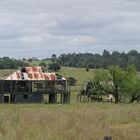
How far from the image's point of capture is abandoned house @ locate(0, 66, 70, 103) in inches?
3007

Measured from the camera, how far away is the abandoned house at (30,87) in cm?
7638

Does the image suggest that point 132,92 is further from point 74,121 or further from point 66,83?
point 74,121

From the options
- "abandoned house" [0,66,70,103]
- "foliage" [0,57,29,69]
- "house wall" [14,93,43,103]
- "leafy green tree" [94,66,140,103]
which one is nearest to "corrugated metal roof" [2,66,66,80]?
"abandoned house" [0,66,70,103]

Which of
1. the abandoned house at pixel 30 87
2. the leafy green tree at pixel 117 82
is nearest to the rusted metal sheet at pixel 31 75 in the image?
the abandoned house at pixel 30 87

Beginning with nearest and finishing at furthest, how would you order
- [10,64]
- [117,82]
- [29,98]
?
[29,98] → [117,82] → [10,64]

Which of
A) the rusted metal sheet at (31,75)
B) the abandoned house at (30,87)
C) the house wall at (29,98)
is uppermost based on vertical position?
the rusted metal sheet at (31,75)

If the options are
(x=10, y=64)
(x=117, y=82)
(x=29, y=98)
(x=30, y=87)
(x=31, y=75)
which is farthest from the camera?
(x=10, y=64)

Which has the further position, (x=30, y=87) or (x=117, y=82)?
(x=117, y=82)

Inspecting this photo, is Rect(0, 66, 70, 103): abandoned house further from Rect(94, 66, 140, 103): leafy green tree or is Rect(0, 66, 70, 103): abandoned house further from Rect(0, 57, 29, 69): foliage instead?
Rect(0, 57, 29, 69): foliage

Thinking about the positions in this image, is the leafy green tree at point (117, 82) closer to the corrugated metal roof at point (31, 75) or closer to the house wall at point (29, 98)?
the corrugated metal roof at point (31, 75)

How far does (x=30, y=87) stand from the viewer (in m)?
77.2

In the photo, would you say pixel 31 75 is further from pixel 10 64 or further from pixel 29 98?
pixel 10 64

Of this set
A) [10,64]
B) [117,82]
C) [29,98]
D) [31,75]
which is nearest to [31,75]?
[31,75]

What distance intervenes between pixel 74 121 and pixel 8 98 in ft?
183
